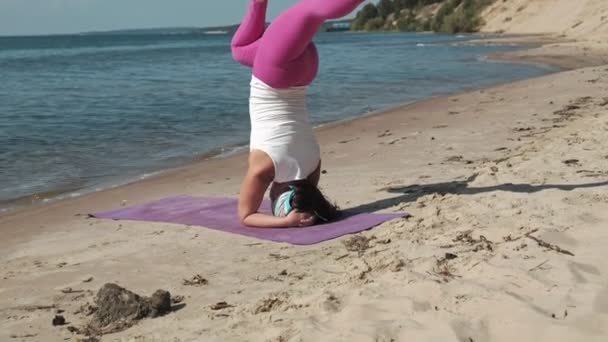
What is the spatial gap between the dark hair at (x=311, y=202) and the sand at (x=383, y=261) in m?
0.44

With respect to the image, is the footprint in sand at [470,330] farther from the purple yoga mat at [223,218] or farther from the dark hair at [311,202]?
the dark hair at [311,202]

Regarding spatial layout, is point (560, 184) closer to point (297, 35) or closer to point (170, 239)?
point (297, 35)

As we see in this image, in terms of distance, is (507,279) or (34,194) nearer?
(507,279)

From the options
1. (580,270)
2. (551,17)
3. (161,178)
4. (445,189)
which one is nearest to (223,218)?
(445,189)

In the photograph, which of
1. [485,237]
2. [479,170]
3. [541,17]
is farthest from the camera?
[541,17]

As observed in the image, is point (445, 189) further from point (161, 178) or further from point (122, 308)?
point (161, 178)

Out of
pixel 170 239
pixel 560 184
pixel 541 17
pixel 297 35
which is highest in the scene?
pixel 297 35

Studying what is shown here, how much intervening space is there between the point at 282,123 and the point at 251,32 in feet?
2.48

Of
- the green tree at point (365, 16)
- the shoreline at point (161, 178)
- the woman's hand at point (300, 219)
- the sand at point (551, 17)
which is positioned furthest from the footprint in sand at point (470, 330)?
the green tree at point (365, 16)

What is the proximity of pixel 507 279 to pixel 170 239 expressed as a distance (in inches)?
101

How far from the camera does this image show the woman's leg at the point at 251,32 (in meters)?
5.74

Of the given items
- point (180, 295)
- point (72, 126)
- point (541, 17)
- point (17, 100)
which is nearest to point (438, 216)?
point (180, 295)

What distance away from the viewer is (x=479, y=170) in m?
6.70

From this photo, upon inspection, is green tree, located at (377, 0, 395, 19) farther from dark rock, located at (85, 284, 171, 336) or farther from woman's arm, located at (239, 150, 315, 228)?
dark rock, located at (85, 284, 171, 336)
